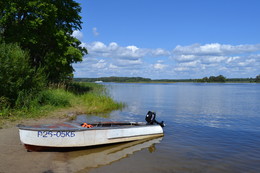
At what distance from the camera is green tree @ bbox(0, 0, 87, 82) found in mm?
20219

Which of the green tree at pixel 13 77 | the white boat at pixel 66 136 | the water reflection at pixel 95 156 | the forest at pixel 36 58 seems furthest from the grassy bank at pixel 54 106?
the water reflection at pixel 95 156

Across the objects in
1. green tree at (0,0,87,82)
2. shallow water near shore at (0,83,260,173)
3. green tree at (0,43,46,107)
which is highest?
green tree at (0,0,87,82)

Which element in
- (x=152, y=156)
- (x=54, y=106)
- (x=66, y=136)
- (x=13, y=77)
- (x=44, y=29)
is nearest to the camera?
(x=66, y=136)

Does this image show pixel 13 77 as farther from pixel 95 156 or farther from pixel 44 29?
pixel 44 29

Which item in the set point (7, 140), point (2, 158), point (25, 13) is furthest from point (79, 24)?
point (2, 158)

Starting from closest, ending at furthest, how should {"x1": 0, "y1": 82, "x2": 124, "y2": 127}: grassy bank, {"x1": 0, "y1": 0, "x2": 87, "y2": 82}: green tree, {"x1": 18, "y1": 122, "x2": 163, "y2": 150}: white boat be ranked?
{"x1": 18, "y1": 122, "x2": 163, "y2": 150}: white boat < {"x1": 0, "y1": 82, "x2": 124, "y2": 127}: grassy bank < {"x1": 0, "y1": 0, "x2": 87, "y2": 82}: green tree

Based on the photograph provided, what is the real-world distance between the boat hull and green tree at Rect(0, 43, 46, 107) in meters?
6.63

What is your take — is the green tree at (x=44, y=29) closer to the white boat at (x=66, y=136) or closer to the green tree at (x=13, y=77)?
the green tree at (x=13, y=77)

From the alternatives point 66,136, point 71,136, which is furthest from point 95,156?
point 66,136

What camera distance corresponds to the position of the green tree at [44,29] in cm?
2022

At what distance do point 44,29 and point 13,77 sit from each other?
383 inches

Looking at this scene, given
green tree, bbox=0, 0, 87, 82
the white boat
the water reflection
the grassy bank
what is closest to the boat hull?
the white boat

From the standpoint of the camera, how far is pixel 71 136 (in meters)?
9.23

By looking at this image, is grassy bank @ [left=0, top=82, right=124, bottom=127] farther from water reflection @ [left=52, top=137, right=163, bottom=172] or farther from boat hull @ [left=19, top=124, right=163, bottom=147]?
water reflection @ [left=52, top=137, right=163, bottom=172]
